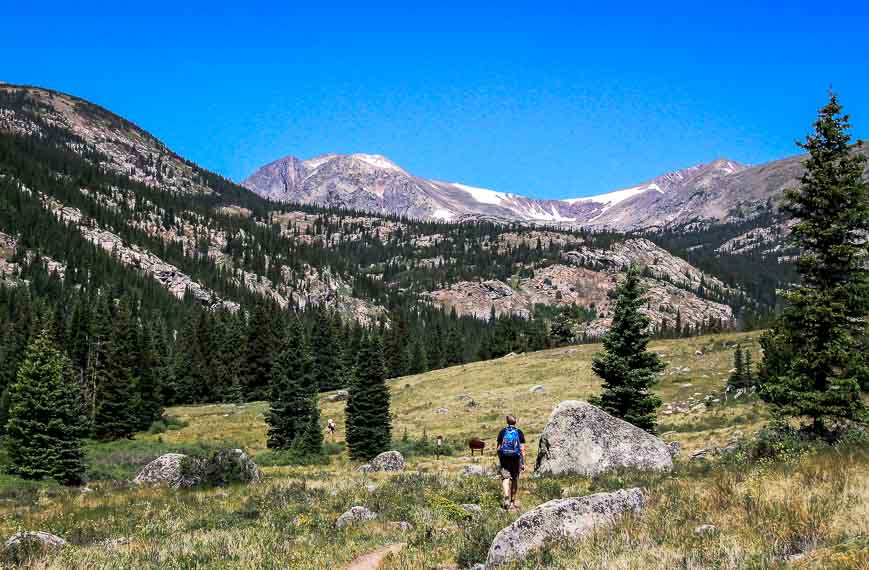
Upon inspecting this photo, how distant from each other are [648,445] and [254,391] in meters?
77.6

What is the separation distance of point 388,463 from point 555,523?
64.8 feet

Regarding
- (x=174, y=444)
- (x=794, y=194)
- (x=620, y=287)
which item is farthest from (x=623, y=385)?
(x=174, y=444)

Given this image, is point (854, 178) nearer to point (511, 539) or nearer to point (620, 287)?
point (620, 287)

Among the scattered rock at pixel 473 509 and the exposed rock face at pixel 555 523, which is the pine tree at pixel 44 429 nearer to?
the scattered rock at pixel 473 509

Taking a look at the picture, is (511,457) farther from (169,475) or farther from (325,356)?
(325,356)

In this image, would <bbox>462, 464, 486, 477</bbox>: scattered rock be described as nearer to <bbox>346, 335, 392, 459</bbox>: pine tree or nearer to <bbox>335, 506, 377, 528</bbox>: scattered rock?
<bbox>335, 506, 377, 528</bbox>: scattered rock

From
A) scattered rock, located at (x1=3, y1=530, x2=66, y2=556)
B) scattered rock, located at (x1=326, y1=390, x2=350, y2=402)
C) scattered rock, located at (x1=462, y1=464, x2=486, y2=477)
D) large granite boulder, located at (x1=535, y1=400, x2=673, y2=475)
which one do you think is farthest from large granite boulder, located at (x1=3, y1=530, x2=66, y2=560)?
scattered rock, located at (x1=326, y1=390, x2=350, y2=402)

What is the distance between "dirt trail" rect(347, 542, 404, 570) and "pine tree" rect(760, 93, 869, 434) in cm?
1671

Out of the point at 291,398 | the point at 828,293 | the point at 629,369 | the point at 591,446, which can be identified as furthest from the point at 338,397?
the point at 828,293

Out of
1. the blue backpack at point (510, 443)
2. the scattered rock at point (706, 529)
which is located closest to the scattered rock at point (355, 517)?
the blue backpack at point (510, 443)

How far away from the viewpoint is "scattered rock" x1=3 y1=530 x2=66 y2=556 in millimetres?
9583

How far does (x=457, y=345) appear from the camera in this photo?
133m

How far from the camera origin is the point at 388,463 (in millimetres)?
27125

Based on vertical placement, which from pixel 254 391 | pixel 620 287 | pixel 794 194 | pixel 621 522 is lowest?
pixel 254 391
